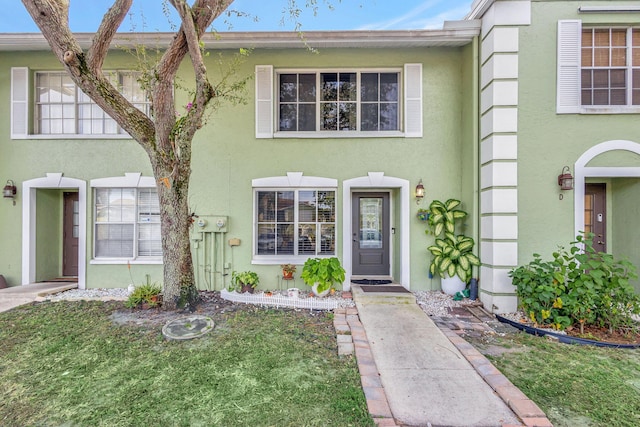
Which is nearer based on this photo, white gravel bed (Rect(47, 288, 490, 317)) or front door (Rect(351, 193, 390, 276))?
→ white gravel bed (Rect(47, 288, 490, 317))

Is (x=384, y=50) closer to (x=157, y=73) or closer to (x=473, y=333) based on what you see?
(x=157, y=73)

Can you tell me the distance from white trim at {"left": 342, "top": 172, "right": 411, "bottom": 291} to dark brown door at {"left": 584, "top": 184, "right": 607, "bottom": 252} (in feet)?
10.7

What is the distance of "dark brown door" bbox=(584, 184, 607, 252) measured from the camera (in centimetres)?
526

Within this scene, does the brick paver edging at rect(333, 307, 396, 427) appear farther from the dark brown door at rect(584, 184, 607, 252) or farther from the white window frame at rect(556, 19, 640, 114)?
the white window frame at rect(556, 19, 640, 114)

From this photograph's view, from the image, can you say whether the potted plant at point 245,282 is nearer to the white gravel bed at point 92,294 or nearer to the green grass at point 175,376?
the green grass at point 175,376

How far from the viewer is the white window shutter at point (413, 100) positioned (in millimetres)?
5730

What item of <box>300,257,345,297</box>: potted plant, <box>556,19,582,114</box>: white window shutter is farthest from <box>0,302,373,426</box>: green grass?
<box>556,19,582,114</box>: white window shutter

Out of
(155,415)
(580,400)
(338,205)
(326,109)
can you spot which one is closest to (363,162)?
(338,205)

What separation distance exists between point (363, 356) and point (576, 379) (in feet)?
7.15

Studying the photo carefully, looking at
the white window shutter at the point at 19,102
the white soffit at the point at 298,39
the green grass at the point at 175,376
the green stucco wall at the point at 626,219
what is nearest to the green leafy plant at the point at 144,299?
the green grass at the point at 175,376

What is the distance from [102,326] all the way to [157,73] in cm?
373

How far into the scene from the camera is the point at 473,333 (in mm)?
4047

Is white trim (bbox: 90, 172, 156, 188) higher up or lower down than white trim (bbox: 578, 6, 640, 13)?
lower down

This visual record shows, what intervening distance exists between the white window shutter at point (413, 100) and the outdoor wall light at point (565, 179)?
2439 mm
